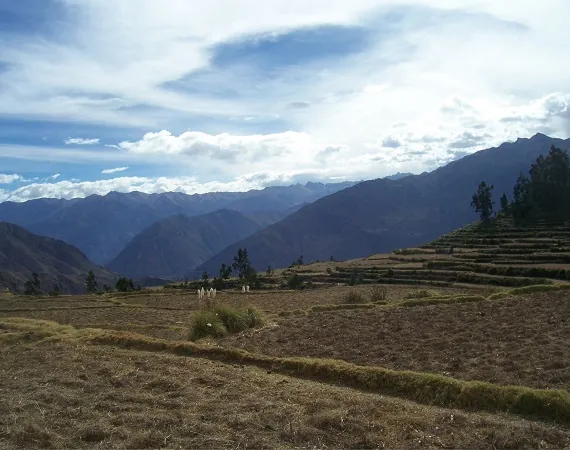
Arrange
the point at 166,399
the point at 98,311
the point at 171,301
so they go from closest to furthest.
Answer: the point at 166,399, the point at 98,311, the point at 171,301

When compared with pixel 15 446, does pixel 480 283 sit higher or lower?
lower

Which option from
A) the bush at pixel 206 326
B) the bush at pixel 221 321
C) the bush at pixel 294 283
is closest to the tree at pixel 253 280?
the bush at pixel 294 283

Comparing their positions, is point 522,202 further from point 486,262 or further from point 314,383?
point 314,383

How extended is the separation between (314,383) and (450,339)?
5818mm

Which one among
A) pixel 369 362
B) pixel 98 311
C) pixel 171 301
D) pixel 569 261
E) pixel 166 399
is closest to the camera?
pixel 166 399

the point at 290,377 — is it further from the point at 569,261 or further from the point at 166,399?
the point at 569,261

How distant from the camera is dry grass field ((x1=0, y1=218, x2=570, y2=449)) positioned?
27.7ft

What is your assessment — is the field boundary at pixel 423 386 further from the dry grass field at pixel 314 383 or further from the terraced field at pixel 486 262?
the terraced field at pixel 486 262

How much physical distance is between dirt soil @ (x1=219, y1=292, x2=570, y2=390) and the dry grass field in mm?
64

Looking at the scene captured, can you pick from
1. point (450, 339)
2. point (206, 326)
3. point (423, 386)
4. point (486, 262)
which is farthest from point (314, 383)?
point (486, 262)

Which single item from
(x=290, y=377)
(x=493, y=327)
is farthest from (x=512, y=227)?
(x=290, y=377)

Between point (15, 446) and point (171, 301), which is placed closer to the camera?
point (15, 446)

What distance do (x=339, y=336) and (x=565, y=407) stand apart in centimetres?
962

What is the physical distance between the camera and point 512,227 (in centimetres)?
9194
